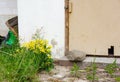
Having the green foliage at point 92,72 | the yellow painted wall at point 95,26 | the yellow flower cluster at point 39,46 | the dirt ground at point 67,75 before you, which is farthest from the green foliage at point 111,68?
the yellow flower cluster at point 39,46

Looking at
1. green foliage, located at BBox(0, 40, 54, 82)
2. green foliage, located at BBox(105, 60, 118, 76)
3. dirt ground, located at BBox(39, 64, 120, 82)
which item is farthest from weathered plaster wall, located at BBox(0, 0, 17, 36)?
green foliage, located at BBox(105, 60, 118, 76)

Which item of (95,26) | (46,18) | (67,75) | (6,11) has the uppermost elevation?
(6,11)

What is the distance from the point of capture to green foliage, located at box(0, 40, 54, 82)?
18.4ft

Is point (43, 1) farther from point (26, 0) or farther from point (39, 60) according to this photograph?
point (39, 60)

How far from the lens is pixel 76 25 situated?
22.1 feet

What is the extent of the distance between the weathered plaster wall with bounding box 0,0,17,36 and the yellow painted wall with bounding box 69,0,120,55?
6.65 feet

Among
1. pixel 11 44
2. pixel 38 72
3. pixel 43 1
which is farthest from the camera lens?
pixel 11 44

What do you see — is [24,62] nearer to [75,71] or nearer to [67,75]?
[67,75]

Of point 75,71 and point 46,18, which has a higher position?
point 46,18

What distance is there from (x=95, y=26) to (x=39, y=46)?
3.75 feet

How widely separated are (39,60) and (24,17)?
1115 millimetres

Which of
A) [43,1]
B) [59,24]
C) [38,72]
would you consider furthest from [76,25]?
[38,72]

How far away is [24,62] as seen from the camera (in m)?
5.96

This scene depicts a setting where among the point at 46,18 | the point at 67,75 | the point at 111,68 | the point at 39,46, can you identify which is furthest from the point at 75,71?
the point at 46,18
